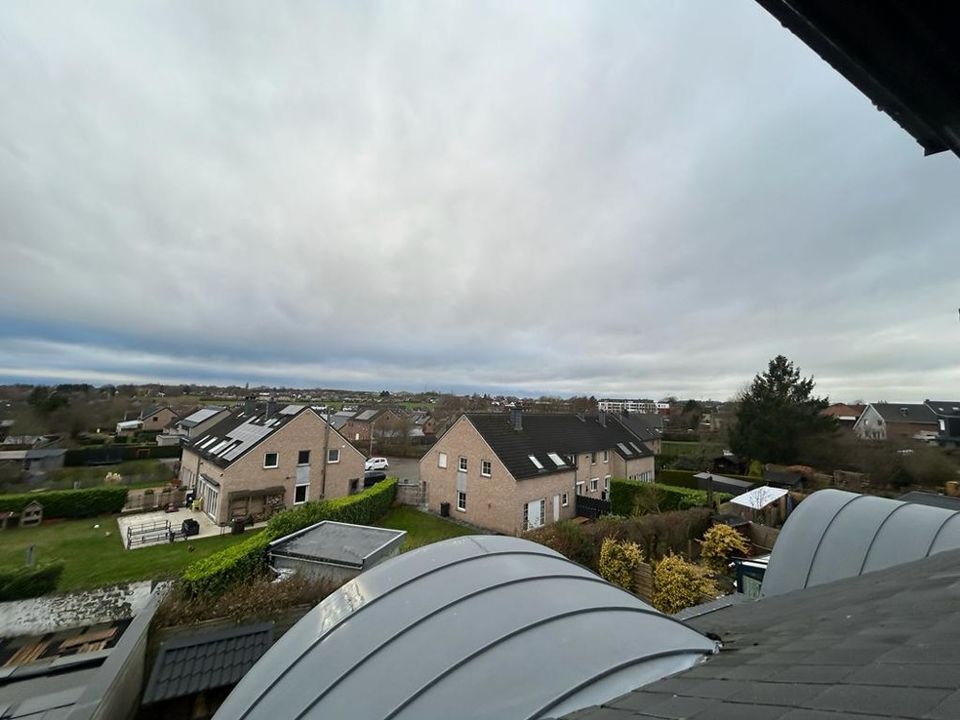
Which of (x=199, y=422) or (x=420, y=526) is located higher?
(x=199, y=422)

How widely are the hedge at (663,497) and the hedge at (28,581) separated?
2659 centimetres

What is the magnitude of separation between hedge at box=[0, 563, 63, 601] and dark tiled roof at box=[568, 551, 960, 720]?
20702mm

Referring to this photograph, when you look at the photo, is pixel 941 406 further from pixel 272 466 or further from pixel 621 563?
pixel 272 466

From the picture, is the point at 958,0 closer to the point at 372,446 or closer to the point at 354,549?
the point at 354,549

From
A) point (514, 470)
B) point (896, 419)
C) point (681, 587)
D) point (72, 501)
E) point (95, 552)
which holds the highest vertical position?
point (896, 419)

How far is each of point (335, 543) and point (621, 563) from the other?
391 inches

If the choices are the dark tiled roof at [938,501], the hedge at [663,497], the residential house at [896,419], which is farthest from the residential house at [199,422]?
the residential house at [896,419]

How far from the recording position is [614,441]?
32438 millimetres

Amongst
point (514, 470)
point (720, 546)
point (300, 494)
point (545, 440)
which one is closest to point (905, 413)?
point (545, 440)

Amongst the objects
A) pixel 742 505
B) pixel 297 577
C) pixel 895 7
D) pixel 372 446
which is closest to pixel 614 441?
pixel 742 505

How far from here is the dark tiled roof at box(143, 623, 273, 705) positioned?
669 cm

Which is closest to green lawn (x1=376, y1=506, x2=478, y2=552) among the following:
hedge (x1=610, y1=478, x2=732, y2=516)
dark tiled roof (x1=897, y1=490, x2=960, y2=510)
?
hedge (x1=610, y1=478, x2=732, y2=516)

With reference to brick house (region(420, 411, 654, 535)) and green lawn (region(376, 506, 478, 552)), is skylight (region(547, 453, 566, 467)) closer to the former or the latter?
brick house (region(420, 411, 654, 535))

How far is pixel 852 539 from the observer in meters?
7.06
